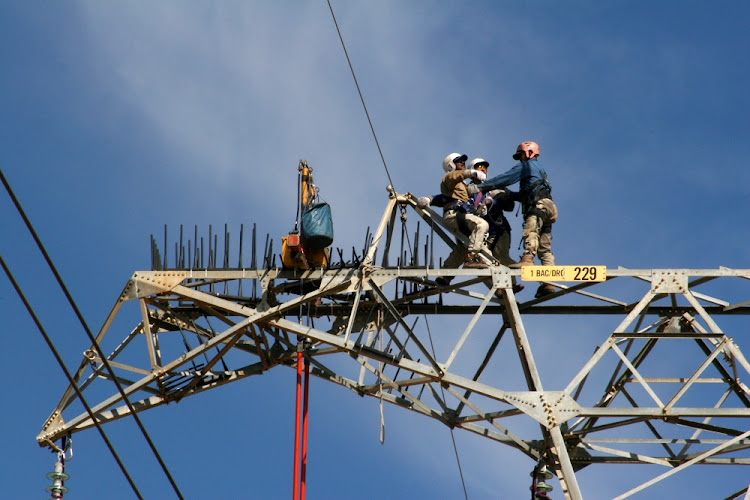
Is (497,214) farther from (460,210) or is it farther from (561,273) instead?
(561,273)

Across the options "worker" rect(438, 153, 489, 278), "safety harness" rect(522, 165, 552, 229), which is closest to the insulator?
"worker" rect(438, 153, 489, 278)

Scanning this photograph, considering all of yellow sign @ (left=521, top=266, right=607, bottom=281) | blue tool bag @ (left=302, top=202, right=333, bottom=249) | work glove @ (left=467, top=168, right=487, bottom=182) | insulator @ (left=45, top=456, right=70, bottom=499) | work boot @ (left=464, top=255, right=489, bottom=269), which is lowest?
insulator @ (left=45, top=456, right=70, bottom=499)

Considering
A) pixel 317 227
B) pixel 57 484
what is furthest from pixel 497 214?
pixel 57 484

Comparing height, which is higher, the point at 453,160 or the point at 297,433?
the point at 453,160

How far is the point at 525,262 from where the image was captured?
2780cm

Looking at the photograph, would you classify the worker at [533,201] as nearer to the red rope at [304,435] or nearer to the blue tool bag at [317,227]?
the blue tool bag at [317,227]

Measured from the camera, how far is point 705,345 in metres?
28.3

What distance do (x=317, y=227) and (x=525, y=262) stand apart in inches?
150

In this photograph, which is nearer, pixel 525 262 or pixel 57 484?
pixel 57 484

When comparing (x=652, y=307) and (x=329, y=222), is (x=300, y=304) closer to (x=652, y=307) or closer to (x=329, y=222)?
(x=329, y=222)

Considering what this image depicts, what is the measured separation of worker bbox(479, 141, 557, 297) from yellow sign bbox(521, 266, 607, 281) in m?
0.46

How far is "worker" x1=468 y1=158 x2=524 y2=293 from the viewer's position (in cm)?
2872

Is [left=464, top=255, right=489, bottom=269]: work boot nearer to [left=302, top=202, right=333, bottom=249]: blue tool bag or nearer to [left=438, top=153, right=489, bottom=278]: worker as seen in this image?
[left=438, top=153, right=489, bottom=278]: worker

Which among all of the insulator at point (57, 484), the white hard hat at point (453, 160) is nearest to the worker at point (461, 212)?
the white hard hat at point (453, 160)
